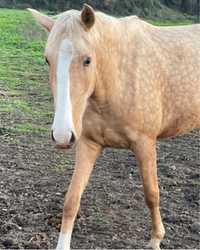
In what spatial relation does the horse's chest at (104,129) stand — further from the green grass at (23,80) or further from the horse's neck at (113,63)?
the green grass at (23,80)

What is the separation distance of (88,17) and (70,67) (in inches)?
14.6

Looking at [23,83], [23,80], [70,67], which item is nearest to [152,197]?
[70,67]

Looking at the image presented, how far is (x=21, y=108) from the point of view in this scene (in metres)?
9.55

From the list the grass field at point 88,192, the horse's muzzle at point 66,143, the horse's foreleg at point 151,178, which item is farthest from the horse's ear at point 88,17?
the grass field at point 88,192

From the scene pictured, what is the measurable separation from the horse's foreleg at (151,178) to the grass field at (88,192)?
129mm

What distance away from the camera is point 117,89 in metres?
4.64

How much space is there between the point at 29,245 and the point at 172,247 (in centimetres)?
110

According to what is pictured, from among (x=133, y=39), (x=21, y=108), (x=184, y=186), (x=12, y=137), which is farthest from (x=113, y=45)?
(x=21, y=108)

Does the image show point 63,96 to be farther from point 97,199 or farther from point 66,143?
point 97,199

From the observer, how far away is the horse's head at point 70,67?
3.88 meters

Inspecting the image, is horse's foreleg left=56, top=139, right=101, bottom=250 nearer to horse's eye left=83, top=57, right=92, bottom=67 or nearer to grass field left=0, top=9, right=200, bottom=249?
grass field left=0, top=9, right=200, bottom=249

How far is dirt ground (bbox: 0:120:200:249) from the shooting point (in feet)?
16.2

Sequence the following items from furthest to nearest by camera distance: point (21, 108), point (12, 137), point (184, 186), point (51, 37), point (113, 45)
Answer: point (21, 108) < point (12, 137) < point (184, 186) < point (113, 45) < point (51, 37)

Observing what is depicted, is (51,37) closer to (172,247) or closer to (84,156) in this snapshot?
(84,156)
